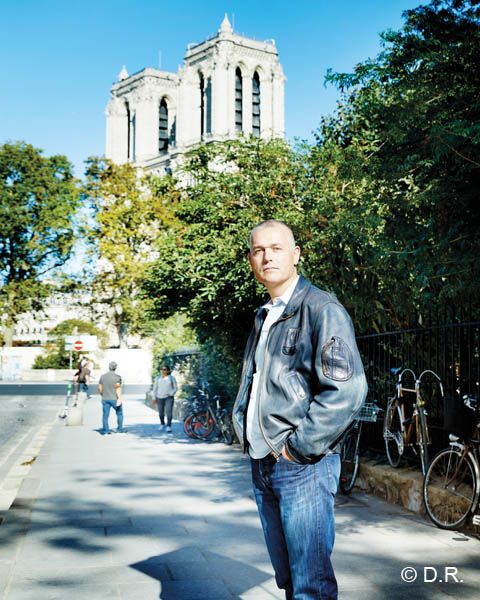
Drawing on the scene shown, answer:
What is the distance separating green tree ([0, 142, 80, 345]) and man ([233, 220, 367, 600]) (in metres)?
44.9

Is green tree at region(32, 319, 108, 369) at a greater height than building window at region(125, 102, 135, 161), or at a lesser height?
lesser

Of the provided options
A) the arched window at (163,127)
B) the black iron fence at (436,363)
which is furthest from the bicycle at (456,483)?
the arched window at (163,127)

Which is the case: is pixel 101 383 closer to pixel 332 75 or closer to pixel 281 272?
pixel 332 75

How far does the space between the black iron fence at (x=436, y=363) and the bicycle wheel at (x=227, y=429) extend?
17.6 feet

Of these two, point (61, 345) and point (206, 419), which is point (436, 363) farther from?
point (61, 345)

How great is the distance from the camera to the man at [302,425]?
2.78 meters

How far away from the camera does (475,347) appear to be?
7520 mm

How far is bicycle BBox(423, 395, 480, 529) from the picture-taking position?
19.6ft

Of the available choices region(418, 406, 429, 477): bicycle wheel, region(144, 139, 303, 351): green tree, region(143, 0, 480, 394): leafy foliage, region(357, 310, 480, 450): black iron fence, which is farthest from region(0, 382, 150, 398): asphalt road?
region(418, 406, 429, 477): bicycle wheel

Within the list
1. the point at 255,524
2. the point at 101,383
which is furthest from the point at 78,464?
the point at 101,383

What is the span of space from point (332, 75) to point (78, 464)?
725 centimetres

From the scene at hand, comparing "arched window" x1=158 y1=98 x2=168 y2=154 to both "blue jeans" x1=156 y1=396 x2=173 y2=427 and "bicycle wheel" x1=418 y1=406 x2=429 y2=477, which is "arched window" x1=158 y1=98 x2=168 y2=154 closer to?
"blue jeans" x1=156 y1=396 x2=173 y2=427

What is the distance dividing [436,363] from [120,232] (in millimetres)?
37160

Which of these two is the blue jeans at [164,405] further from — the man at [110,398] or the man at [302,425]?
the man at [302,425]
